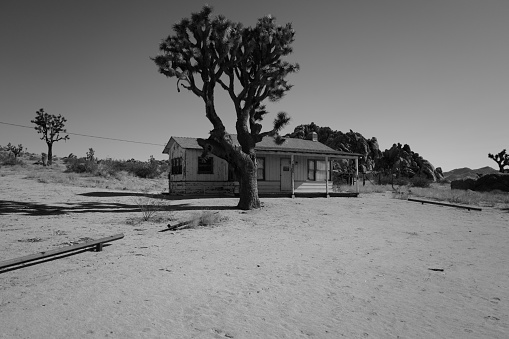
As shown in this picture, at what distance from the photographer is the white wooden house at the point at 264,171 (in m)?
20.5

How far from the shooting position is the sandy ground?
3293 mm

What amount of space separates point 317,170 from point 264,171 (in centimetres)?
444

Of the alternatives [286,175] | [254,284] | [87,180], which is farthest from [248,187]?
[87,180]

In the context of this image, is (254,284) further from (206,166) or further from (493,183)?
(493,183)

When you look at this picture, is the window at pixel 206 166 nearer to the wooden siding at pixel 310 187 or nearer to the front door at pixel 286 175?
the front door at pixel 286 175

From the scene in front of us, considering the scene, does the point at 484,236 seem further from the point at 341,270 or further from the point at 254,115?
the point at 254,115

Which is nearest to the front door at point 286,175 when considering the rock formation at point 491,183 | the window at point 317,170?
the window at point 317,170

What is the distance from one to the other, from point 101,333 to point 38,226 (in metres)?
7.31

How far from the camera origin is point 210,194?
818 inches

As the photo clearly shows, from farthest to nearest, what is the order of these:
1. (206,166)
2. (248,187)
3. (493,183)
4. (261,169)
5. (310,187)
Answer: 1. (493,183)
2. (310,187)
3. (261,169)
4. (206,166)
5. (248,187)

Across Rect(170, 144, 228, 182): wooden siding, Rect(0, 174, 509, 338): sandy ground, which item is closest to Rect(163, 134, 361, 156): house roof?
Rect(170, 144, 228, 182): wooden siding

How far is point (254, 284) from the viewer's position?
15.1 ft

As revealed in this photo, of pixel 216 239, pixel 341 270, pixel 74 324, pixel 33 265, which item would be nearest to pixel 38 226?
pixel 33 265

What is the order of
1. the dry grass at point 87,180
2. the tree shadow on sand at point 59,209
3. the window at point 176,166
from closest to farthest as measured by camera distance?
the tree shadow on sand at point 59,209 < the window at point 176,166 < the dry grass at point 87,180
